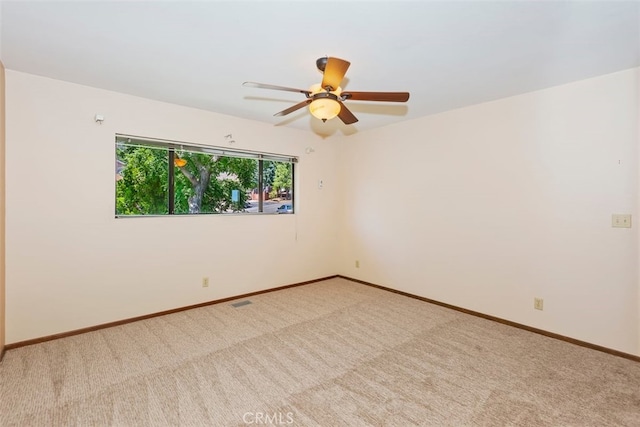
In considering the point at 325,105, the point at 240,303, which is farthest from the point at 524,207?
the point at 240,303

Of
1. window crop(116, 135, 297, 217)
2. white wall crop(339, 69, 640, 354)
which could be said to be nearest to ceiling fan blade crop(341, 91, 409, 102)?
white wall crop(339, 69, 640, 354)

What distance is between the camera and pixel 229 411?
6.23 ft

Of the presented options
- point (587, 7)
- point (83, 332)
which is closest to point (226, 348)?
point (83, 332)

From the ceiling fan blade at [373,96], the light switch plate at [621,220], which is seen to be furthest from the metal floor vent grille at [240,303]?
the light switch plate at [621,220]

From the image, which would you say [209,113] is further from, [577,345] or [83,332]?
[577,345]

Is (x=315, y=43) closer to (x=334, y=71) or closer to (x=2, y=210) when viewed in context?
(x=334, y=71)

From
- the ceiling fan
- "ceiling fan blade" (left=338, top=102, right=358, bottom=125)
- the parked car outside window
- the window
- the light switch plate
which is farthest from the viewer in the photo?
the parked car outside window

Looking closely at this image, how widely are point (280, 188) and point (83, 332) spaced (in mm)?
2816

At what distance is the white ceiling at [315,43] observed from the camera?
1807 millimetres

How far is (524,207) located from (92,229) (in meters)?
4.36

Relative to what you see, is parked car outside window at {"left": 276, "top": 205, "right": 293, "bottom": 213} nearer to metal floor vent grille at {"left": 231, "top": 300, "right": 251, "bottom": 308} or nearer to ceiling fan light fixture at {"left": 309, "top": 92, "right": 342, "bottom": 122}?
metal floor vent grille at {"left": 231, "top": 300, "right": 251, "bottom": 308}

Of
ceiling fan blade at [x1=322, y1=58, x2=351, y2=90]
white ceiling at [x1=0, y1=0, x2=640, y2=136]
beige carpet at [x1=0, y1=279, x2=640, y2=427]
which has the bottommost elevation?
beige carpet at [x1=0, y1=279, x2=640, y2=427]

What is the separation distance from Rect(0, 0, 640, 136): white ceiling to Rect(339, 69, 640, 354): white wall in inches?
14.7

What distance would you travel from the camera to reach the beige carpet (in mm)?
1865
